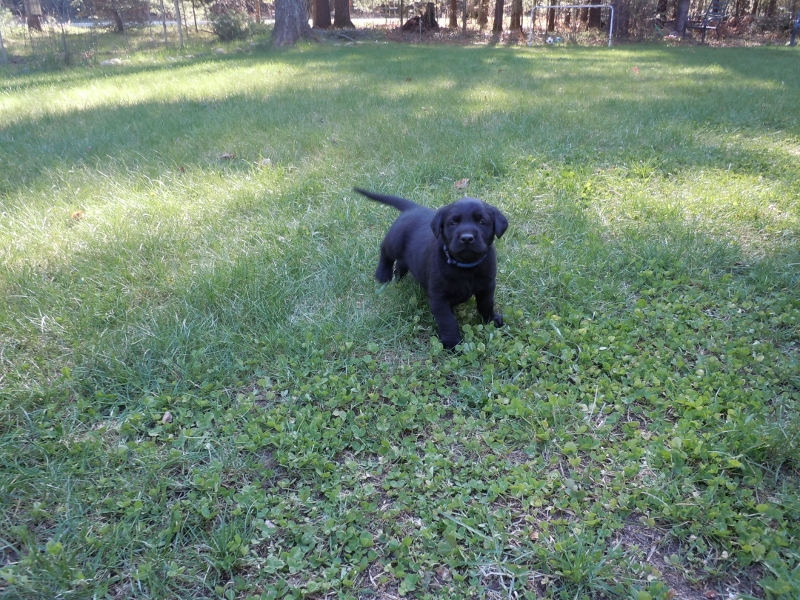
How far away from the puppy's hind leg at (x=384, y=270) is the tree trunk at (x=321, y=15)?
1930 centimetres

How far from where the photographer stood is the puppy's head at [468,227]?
2533mm

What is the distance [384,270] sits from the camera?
3.39m

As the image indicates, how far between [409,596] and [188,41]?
709 inches

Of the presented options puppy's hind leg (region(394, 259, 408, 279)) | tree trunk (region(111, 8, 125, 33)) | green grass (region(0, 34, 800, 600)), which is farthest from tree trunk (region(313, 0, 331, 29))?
puppy's hind leg (region(394, 259, 408, 279))

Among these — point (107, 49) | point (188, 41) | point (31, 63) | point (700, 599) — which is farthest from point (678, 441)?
point (188, 41)

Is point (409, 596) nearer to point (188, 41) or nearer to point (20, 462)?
point (20, 462)

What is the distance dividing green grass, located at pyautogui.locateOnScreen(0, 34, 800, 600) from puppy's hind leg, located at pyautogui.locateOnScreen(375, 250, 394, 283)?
12 cm

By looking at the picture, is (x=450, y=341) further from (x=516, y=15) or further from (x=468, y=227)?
(x=516, y=15)

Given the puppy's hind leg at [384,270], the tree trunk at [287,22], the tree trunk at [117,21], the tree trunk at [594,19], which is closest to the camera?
the puppy's hind leg at [384,270]

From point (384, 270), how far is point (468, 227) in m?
0.91

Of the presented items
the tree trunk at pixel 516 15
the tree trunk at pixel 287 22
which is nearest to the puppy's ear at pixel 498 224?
the tree trunk at pixel 287 22

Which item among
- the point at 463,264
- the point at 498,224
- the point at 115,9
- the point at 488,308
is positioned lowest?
the point at 488,308

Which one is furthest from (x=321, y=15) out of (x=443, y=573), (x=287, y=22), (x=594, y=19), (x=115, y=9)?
(x=443, y=573)

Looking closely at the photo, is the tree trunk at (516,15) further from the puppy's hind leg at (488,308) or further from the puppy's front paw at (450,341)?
the puppy's front paw at (450,341)
